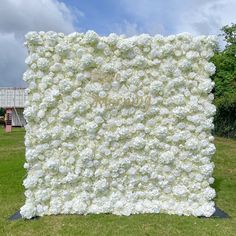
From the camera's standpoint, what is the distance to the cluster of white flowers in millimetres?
7805

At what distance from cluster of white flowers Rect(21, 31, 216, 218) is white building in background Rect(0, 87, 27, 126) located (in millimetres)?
40708

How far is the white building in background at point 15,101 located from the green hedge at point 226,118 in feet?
89.2

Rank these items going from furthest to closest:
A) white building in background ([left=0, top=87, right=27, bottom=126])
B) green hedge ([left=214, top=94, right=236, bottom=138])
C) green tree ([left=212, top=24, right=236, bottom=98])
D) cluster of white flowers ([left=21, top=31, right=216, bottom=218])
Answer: white building in background ([left=0, top=87, right=27, bottom=126]) < green tree ([left=212, top=24, right=236, bottom=98]) < green hedge ([left=214, top=94, right=236, bottom=138]) < cluster of white flowers ([left=21, top=31, right=216, bottom=218])

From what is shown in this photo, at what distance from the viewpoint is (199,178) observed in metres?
8.12

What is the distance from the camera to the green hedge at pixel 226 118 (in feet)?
80.5

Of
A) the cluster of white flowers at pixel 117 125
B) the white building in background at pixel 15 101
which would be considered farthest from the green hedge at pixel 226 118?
the white building in background at pixel 15 101

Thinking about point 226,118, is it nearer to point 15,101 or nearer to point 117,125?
point 117,125

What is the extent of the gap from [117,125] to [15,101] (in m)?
42.5

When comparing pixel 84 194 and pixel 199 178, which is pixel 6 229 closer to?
pixel 84 194

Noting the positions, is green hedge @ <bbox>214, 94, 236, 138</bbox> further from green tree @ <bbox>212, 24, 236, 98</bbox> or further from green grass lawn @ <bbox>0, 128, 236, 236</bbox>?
green grass lawn @ <bbox>0, 128, 236, 236</bbox>

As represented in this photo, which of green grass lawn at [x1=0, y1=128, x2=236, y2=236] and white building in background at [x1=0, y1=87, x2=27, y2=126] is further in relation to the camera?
white building in background at [x1=0, y1=87, x2=27, y2=126]

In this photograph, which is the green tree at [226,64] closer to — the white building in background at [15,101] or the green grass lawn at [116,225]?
the white building in background at [15,101]

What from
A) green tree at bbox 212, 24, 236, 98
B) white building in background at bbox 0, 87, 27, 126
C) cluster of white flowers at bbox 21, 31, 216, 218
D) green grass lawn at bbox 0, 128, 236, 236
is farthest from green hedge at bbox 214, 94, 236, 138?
white building in background at bbox 0, 87, 27, 126

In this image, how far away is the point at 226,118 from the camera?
2534cm
